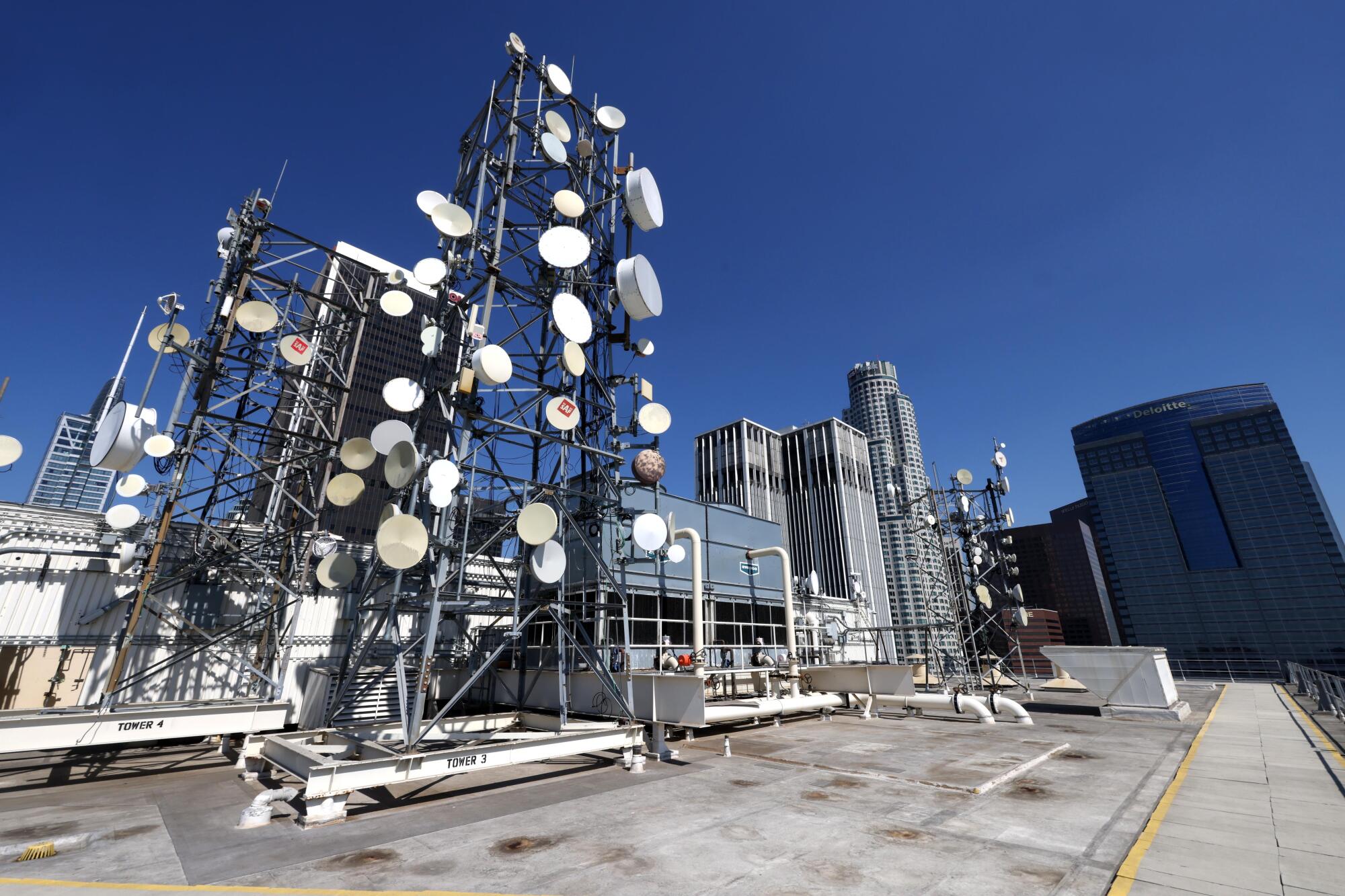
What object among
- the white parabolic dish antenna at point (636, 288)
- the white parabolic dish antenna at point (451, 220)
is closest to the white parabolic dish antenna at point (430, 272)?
the white parabolic dish antenna at point (451, 220)

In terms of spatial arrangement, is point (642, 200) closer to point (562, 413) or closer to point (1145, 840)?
point (562, 413)

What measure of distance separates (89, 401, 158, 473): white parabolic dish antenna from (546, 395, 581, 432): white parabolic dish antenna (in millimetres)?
11698

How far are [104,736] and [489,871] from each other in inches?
487

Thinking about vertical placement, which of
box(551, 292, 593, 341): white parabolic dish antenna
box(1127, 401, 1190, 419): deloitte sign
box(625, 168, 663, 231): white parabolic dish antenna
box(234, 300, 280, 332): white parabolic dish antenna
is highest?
box(1127, 401, 1190, 419): deloitte sign

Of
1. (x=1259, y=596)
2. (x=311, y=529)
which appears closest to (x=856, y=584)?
(x=311, y=529)

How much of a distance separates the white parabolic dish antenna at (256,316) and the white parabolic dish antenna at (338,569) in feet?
27.2

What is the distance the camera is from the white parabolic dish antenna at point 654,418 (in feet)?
64.2

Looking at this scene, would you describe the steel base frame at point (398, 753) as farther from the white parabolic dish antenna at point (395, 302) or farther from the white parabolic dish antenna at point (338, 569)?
the white parabolic dish antenna at point (395, 302)

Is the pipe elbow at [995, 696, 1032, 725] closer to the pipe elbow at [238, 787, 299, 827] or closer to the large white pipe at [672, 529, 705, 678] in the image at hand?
the large white pipe at [672, 529, 705, 678]

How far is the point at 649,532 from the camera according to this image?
17.9 meters

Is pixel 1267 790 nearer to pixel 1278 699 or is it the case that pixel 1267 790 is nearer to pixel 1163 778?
pixel 1163 778

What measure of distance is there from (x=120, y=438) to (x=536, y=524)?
12.3m

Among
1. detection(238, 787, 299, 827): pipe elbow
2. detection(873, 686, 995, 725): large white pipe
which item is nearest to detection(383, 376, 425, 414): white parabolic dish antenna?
detection(238, 787, 299, 827): pipe elbow

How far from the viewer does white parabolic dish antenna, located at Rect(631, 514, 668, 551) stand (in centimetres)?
1778
